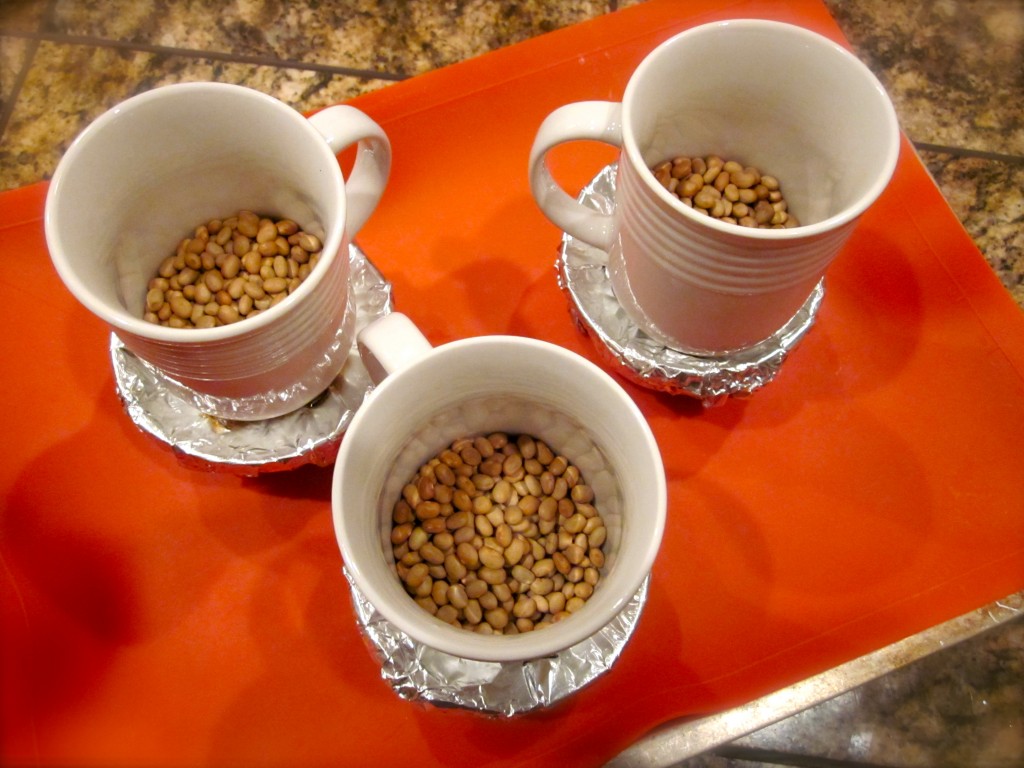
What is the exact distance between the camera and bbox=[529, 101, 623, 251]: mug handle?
597 mm

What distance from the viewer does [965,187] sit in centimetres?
94

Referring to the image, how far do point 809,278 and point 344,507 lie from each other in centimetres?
37

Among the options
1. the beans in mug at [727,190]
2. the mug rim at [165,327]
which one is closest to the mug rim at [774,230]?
the beans in mug at [727,190]

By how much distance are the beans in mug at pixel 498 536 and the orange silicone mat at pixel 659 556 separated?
0.14 metres

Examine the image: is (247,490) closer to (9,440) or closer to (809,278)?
(9,440)

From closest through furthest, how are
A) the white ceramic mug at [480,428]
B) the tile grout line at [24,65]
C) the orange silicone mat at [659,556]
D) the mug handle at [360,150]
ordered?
the white ceramic mug at [480,428] < the mug handle at [360,150] < the orange silicone mat at [659,556] < the tile grout line at [24,65]

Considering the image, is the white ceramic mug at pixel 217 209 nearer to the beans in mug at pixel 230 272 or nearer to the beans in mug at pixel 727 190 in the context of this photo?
the beans in mug at pixel 230 272

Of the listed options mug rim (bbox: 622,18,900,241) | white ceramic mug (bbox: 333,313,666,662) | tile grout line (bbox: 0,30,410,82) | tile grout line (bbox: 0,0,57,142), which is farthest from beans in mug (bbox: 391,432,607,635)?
tile grout line (bbox: 0,0,57,142)

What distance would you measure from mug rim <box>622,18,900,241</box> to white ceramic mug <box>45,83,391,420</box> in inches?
7.9

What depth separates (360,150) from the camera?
66 centimetres

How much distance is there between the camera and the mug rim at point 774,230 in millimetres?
518

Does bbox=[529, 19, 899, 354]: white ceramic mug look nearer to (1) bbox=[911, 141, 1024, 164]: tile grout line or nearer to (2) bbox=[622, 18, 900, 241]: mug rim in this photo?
(2) bbox=[622, 18, 900, 241]: mug rim

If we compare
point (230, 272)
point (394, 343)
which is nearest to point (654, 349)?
point (394, 343)

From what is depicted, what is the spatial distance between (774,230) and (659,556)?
0.35m
